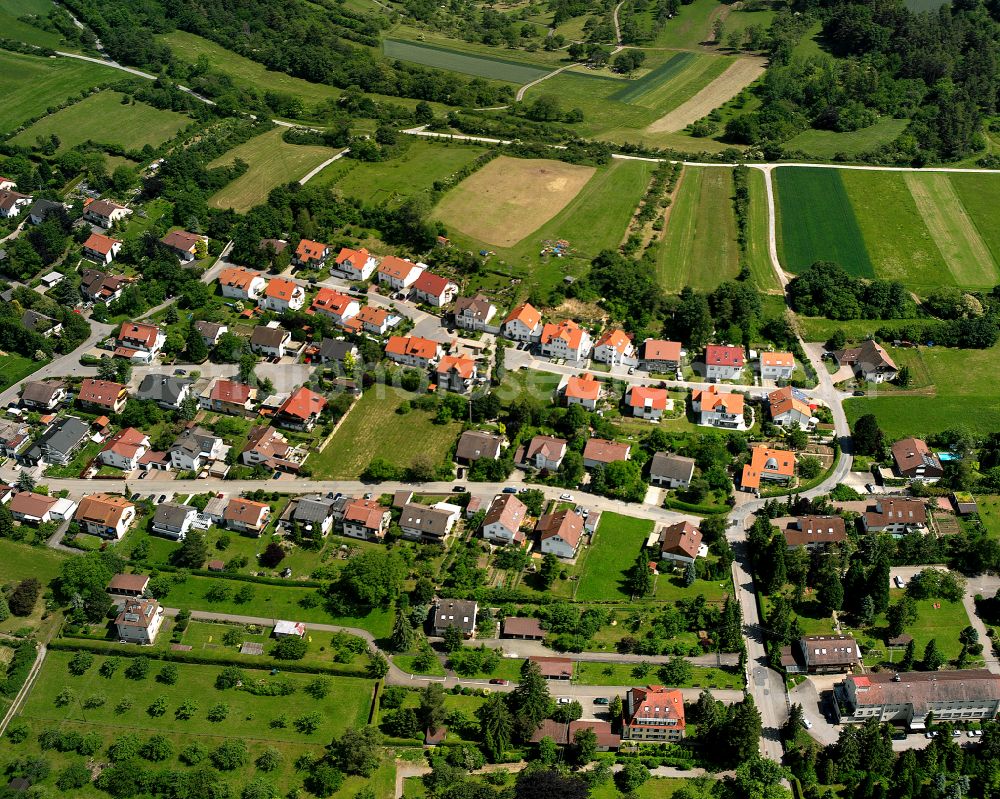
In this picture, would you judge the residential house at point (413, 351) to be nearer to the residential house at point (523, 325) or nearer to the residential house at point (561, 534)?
the residential house at point (523, 325)

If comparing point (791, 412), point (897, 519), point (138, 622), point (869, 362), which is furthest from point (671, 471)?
point (138, 622)

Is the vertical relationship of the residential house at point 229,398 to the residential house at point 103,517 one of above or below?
above

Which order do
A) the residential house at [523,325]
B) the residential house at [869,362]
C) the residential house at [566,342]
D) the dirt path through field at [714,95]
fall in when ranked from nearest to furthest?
the residential house at [869,362], the residential house at [566,342], the residential house at [523,325], the dirt path through field at [714,95]

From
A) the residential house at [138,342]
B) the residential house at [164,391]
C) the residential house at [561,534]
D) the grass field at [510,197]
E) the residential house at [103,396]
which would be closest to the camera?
the residential house at [561,534]

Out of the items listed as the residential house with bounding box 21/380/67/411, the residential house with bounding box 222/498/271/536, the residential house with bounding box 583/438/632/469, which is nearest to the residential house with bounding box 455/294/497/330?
the residential house with bounding box 583/438/632/469

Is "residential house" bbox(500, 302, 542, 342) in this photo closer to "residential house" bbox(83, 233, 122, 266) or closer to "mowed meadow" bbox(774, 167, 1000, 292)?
"mowed meadow" bbox(774, 167, 1000, 292)

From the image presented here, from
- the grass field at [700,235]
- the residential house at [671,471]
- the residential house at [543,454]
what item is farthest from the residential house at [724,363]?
the residential house at [543,454]

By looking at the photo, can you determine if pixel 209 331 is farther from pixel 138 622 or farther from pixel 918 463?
pixel 918 463
